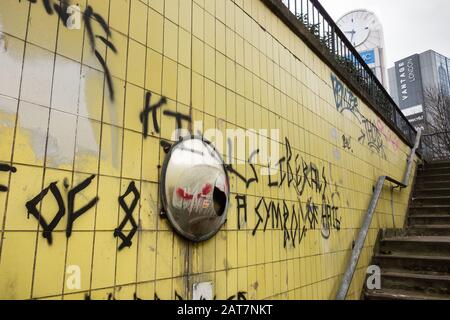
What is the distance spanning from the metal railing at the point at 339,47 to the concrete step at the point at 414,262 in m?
3.09

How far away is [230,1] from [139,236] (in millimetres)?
2253

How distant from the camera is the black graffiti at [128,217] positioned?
1.89 m

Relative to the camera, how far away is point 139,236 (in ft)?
6.54

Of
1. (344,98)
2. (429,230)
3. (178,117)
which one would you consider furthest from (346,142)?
(178,117)

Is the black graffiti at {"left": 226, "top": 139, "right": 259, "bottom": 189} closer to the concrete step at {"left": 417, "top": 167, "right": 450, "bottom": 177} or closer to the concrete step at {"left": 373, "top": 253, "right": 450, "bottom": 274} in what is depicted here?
the concrete step at {"left": 373, "top": 253, "right": 450, "bottom": 274}

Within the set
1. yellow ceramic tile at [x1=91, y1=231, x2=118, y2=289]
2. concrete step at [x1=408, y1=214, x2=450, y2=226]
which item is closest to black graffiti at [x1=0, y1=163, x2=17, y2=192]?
yellow ceramic tile at [x1=91, y1=231, x2=118, y2=289]

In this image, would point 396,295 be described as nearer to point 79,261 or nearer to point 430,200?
point 430,200

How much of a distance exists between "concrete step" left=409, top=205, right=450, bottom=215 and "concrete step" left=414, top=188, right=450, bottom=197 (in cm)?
68

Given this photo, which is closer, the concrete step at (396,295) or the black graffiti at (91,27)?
the black graffiti at (91,27)

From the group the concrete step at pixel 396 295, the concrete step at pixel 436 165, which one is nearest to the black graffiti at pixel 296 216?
the concrete step at pixel 396 295

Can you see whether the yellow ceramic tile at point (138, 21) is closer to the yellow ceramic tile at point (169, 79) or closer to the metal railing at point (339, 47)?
the yellow ceramic tile at point (169, 79)

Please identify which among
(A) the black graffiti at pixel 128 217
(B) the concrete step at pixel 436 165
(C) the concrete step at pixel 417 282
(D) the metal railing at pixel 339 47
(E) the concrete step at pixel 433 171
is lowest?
(C) the concrete step at pixel 417 282

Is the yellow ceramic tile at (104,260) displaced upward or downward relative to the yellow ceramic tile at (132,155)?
downward
